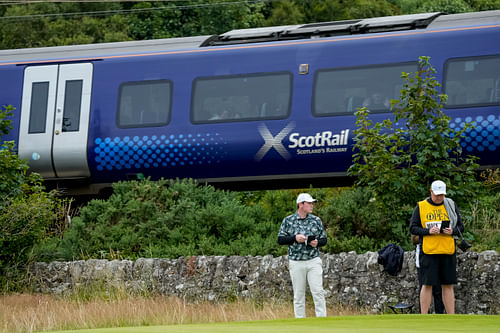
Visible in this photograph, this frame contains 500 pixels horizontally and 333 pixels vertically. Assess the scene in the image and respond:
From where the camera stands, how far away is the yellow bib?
1148 cm

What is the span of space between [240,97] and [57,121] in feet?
12.5

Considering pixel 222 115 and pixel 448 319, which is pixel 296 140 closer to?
pixel 222 115

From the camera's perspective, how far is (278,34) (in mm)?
18781

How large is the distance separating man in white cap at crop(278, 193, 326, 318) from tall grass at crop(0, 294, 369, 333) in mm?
634

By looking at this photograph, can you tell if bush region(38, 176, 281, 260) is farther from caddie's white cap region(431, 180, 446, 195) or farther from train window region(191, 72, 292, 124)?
caddie's white cap region(431, 180, 446, 195)

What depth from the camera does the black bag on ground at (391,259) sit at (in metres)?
12.6

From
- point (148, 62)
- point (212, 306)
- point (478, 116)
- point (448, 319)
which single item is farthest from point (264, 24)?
point (448, 319)

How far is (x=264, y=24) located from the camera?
39.8m

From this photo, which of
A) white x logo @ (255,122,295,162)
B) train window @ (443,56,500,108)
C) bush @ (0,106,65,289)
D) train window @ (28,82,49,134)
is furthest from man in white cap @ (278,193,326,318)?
train window @ (28,82,49,134)

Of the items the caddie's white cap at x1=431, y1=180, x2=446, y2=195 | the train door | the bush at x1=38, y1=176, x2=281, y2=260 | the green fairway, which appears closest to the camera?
the green fairway

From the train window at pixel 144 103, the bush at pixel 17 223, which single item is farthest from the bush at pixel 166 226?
the train window at pixel 144 103

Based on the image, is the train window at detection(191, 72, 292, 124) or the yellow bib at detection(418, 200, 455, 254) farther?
the train window at detection(191, 72, 292, 124)

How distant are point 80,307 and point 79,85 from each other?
7225 mm

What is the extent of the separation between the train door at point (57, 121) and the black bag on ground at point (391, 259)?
8.25 metres
